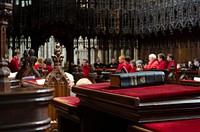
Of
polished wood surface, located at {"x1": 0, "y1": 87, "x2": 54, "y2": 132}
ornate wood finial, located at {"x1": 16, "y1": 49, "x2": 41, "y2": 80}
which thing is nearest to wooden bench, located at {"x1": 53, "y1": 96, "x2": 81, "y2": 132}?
ornate wood finial, located at {"x1": 16, "y1": 49, "x2": 41, "y2": 80}

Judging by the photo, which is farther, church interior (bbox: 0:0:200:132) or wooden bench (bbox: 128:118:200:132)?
church interior (bbox: 0:0:200:132)

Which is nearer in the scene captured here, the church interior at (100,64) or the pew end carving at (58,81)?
the church interior at (100,64)

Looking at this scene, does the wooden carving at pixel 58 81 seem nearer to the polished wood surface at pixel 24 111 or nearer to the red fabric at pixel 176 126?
the polished wood surface at pixel 24 111

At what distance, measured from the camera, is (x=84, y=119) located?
228cm

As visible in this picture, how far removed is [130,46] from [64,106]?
16.4m

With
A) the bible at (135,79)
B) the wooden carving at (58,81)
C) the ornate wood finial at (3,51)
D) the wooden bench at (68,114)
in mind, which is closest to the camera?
the ornate wood finial at (3,51)

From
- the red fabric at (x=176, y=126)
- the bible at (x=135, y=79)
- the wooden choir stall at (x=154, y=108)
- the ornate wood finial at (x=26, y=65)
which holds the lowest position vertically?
the red fabric at (x=176, y=126)

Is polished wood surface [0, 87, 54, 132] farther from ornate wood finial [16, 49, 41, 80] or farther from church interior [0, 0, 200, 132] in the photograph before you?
ornate wood finial [16, 49, 41, 80]

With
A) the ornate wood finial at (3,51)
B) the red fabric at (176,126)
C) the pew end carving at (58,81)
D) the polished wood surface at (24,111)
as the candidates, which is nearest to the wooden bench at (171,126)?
the red fabric at (176,126)

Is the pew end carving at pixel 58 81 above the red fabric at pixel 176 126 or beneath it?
above

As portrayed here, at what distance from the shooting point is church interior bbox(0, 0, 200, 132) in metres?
1.54

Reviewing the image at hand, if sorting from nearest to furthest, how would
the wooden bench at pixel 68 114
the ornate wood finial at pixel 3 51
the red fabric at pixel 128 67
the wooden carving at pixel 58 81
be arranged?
the ornate wood finial at pixel 3 51 < the wooden bench at pixel 68 114 < the wooden carving at pixel 58 81 < the red fabric at pixel 128 67

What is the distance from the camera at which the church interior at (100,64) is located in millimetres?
1541

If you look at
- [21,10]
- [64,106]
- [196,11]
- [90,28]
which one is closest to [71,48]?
[90,28]
